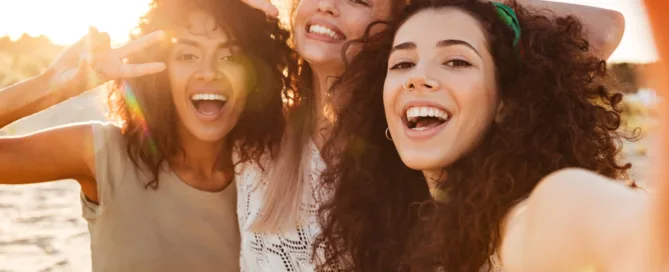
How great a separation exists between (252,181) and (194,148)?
15.5 inches

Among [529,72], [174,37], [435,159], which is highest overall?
[174,37]

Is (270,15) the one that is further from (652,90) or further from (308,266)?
(652,90)

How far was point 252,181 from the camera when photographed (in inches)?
141

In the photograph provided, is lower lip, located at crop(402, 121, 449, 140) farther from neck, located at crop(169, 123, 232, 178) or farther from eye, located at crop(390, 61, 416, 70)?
neck, located at crop(169, 123, 232, 178)

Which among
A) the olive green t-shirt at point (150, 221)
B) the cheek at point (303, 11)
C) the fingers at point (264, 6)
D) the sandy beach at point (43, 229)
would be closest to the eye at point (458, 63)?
the cheek at point (303, 11)

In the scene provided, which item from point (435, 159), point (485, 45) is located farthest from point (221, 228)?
point (485, 45)

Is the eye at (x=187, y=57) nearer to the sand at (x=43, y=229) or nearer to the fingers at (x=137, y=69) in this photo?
the fingers at (x=137, y=69)

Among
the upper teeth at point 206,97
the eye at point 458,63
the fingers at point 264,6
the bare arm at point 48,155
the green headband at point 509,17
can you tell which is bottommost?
the bare arm at point 48,155

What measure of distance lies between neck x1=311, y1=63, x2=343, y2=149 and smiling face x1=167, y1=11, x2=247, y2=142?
383 millimetres

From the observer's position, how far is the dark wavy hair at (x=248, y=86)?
361 centimetres

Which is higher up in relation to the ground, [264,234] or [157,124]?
[157,124]

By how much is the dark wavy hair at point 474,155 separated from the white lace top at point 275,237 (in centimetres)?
12

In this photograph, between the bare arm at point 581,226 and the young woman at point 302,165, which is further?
the young woman at point 302,165

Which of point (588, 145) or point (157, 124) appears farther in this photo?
point (157, 124)
